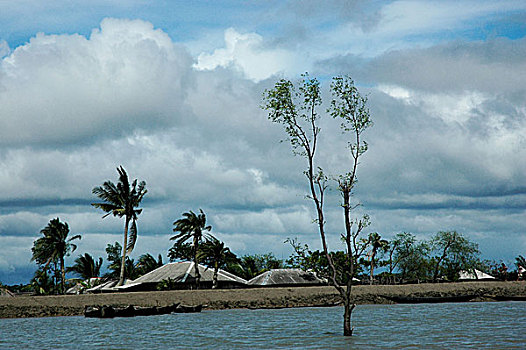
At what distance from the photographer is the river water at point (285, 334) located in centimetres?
2655

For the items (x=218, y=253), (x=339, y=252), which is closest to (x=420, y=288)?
(x=339, y=252)

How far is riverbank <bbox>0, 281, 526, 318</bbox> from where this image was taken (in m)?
54.0

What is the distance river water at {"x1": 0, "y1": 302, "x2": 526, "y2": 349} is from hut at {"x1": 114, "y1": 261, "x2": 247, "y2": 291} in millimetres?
23870

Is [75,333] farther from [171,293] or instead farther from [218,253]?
[218,253]

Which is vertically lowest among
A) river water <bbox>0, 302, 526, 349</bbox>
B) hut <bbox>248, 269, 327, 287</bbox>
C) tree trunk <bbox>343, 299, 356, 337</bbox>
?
river water <bbox>0, 302, 526, 349</bbox>

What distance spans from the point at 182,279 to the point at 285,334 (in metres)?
39.9

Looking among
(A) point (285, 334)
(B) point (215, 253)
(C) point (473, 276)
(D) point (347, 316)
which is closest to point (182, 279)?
(B) point (215, 253)

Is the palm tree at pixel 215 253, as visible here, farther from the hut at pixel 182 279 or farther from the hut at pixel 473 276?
the hut at pixel 473 276

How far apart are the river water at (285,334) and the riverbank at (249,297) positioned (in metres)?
7.50

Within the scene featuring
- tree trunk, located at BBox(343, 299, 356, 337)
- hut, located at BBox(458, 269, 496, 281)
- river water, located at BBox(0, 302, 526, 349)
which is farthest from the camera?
hut, located at BBox(458, 269, 496, 281)

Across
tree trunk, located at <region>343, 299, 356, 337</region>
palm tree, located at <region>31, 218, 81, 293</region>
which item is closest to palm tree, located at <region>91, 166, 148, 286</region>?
palm tree, located at <region>31, 218, 81, 293</region>

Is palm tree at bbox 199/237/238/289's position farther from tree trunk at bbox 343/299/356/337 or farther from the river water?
tree trunk at bbox 343/299/356/337

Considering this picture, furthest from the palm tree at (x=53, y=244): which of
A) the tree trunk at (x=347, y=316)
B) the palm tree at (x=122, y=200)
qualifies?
the tree trunk at (x=347, y=316)

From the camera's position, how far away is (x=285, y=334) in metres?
31.8
